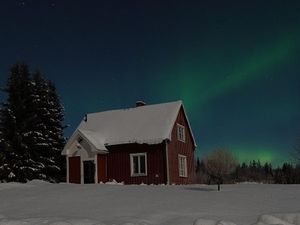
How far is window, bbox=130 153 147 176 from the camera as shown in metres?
34.0

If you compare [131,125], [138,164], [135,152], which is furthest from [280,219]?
[131,125]

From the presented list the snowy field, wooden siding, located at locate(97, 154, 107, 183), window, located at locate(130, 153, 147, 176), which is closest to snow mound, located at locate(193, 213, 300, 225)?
the snowy field

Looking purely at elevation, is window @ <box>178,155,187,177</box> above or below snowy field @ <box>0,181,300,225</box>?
above

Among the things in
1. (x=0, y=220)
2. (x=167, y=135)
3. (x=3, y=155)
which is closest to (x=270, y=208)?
(x=0, y=220)

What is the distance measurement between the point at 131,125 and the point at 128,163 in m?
3.60

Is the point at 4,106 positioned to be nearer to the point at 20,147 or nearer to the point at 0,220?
the point at 20,147

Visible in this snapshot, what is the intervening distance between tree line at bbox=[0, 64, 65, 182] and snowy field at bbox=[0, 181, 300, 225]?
19517mm

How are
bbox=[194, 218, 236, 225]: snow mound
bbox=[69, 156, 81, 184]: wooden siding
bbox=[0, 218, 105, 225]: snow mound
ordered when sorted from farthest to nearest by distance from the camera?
bbox=[69, 156, 81, 184]: wooden siding → bbox=[0, 218, 105, 225]: snow mound → bbox=[194, 218, 236, 225]: snow mound

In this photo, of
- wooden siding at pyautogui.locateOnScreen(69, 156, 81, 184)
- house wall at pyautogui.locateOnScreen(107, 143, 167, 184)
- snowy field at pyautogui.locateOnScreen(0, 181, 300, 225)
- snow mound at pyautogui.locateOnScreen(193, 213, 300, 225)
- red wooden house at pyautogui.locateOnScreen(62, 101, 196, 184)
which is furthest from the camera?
wooden siding at pyautogui.locateOnScreen(69, 156, 81, 184)

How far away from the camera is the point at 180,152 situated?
36.4 meters

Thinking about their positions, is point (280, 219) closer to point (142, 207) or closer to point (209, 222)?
point (209, 222)

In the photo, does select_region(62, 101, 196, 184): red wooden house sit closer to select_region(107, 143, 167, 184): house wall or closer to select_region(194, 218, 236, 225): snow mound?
select_region(107, 143, 167, 184): house wall

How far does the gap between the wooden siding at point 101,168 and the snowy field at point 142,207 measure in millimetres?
13143

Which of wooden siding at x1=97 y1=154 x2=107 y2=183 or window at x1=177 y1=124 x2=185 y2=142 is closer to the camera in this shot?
wooden siding at x1=97 y1=154 x2=107 y2=183
